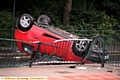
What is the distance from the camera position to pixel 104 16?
28359 millimetres

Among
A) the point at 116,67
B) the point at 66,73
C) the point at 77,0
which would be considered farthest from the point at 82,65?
the point at 77,0

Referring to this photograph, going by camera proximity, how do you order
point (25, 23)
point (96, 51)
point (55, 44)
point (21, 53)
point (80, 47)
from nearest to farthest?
→ 1. point (80, 47)
2. point (55, 44)
3. point (96, 51)
4. point (25, 23)
5. point (21, 53)

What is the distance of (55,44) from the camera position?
1227cm

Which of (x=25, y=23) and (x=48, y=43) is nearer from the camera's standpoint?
(x=48, y=43)

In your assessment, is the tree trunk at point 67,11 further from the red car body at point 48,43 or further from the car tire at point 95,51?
the car tire at point 95,51

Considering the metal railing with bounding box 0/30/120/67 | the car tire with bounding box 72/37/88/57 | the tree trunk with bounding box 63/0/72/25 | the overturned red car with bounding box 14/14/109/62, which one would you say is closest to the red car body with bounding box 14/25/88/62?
the overturned red car with bounding box 14/14/109/62

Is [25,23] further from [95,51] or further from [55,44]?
[95,51]

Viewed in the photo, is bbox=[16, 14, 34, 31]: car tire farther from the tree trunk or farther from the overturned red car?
the tree trunk

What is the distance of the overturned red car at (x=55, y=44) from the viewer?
39.6 ft

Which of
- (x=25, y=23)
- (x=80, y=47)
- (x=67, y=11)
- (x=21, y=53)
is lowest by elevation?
(x=21, y=53)

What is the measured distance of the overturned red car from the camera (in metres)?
12.1

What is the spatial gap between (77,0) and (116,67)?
18.3 meters

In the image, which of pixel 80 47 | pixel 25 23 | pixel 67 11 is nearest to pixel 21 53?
pixel 25 23

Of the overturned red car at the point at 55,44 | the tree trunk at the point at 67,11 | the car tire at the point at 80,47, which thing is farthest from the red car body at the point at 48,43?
the tree trunk at the point at 67,11
